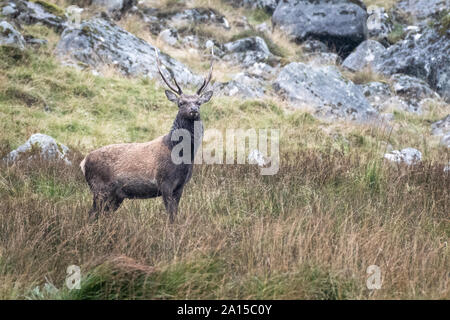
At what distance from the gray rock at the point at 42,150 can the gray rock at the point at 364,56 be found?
1104cm

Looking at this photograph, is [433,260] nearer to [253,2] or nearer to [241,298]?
[241,298]

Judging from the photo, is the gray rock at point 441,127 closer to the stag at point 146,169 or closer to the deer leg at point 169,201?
the stag at point 146,169

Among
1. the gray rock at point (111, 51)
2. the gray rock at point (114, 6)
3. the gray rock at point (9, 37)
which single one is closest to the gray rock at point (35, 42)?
the gray rock at point (111, 51)

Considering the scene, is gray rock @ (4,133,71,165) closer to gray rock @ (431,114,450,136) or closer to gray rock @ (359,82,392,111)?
gray rock @ (431,114,450,136)

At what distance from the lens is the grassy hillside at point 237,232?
354cm

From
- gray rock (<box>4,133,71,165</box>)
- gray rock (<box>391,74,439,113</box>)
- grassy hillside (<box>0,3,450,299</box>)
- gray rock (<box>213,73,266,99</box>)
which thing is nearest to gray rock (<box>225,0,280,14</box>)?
gray rock (<box>391,74,439,113</box>)

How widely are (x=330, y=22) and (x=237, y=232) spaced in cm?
1450

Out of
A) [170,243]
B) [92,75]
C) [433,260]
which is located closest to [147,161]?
[170,243]

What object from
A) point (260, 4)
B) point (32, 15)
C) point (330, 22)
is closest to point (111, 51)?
point (32, 15)

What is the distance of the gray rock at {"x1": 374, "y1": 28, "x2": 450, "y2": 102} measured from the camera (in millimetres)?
14188

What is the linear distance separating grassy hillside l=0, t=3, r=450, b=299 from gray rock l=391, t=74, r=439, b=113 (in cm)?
516

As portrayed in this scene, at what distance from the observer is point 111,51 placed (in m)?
12.2
